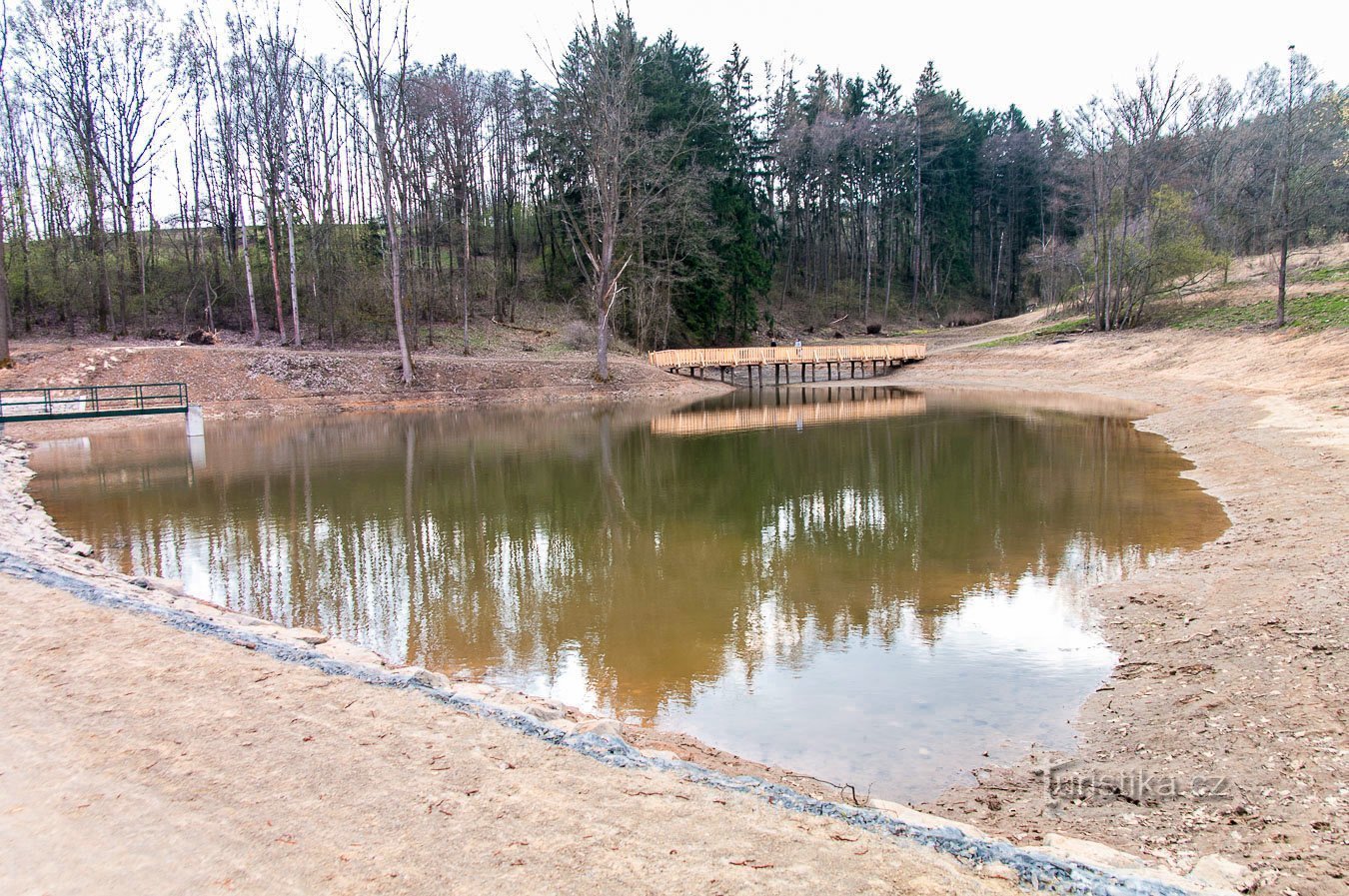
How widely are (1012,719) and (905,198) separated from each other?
6728cm

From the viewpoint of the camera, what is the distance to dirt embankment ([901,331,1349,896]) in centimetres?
413

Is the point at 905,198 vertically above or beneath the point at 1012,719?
above

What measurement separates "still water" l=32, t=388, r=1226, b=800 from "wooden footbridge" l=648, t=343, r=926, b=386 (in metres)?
21.0

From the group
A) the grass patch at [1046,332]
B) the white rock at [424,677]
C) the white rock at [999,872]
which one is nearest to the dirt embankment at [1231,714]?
the white rock at [999,872]

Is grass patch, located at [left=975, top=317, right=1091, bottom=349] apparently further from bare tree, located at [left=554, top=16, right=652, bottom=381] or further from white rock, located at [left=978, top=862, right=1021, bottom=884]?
white rock, located at [left=978, top=862, right=1021, bottom=884]

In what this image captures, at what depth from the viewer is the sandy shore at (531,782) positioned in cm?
332

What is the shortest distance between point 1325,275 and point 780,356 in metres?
24.2

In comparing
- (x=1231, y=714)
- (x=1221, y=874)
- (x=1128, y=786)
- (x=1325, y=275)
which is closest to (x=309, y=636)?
(x=1128, y=786)

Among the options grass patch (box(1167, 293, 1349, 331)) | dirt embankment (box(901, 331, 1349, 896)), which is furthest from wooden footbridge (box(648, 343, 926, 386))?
dirt embankment (box(901, 331, 1349, 896))

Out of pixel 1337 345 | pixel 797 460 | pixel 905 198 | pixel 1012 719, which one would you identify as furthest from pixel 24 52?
pixel 905 198

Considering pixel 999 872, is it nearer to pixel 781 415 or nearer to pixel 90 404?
pixel 781 415

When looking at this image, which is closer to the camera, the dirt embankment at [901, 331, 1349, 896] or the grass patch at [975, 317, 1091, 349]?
the dirt embankment at [901, 331, 1349, 896]

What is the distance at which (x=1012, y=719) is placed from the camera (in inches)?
240

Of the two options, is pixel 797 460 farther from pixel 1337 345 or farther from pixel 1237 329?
pixel 1237 329
